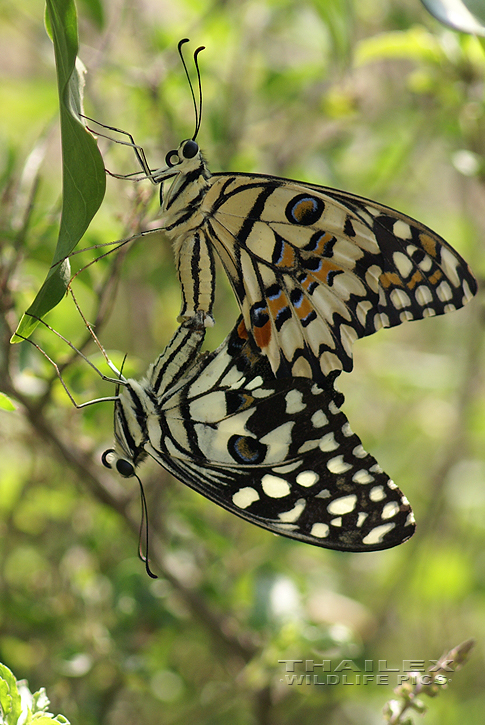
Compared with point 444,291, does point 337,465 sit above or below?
below

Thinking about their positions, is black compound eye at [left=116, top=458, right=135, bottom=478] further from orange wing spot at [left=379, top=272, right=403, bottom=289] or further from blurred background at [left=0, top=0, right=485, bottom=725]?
orange wing spot at [left=379, top=272, right=403, bottom=289]

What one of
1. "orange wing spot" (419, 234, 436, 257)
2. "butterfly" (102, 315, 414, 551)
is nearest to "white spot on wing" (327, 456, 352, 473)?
"butterfly" (102, 315, 414, 551)

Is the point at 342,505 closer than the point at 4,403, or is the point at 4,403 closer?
the point at 4,403

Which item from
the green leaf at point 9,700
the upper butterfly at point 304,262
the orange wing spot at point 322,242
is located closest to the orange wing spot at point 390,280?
the upper butterfly at point 304,262

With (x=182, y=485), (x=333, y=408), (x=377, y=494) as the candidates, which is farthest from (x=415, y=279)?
(x=182, y=485)

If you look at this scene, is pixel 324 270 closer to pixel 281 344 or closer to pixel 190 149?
pixel 281 344

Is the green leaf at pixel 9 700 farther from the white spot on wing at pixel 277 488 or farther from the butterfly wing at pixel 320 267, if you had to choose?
the butterfly wing at pixel 320 267

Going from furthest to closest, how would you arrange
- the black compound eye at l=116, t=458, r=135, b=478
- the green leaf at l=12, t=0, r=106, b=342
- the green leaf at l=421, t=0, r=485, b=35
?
the black compound eye at l=116, t=458, r=135, b=478 < the green leaf at l=421, t=0, r=485, b=35 < the green leaf at l=12, t=0, r=106, b=342
